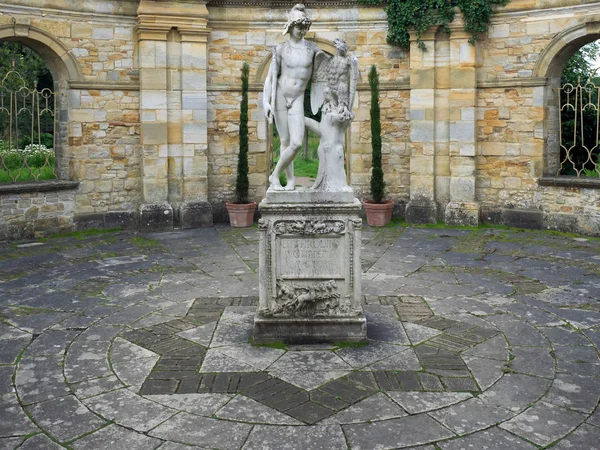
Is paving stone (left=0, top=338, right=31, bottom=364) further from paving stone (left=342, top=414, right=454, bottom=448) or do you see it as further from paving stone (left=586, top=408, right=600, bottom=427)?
paving stone (left=586, top=408, right=600, bottom=427)

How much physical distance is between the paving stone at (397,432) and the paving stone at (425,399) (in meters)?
0.13

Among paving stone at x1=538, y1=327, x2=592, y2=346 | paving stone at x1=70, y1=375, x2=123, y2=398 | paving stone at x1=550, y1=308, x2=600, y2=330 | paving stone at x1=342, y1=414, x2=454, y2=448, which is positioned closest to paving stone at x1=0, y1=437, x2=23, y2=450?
paving stone at x1=70, y1=375, x2=123, y2=398

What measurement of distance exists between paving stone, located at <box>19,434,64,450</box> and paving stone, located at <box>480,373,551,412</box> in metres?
2.93

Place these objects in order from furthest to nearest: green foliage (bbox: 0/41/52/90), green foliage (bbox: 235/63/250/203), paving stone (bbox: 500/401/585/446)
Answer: green foliage (bbox: 0/41/52/90) < green foliage (bbox: 235/63/250/203) < paving stone (bbox: 500/401/585/446)

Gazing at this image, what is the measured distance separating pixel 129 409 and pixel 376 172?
8.63m

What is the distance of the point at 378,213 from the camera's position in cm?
1210

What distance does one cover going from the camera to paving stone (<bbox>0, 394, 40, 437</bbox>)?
3.90 metres

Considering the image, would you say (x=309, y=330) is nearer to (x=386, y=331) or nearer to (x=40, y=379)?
(x=386, y=331)

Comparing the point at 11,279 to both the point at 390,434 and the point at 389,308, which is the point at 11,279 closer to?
the point at 389,308

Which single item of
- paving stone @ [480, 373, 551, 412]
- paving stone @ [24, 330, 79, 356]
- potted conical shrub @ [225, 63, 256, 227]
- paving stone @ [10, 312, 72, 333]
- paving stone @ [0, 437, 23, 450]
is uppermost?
potted conical shrub @ [225, 63, 256, 227]

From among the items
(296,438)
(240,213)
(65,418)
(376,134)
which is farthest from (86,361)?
(376,134)

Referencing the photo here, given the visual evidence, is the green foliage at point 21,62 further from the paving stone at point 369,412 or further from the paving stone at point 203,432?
the paving stone at point 369,412

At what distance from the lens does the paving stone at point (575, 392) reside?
167 inches

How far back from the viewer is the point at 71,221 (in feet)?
37.8
